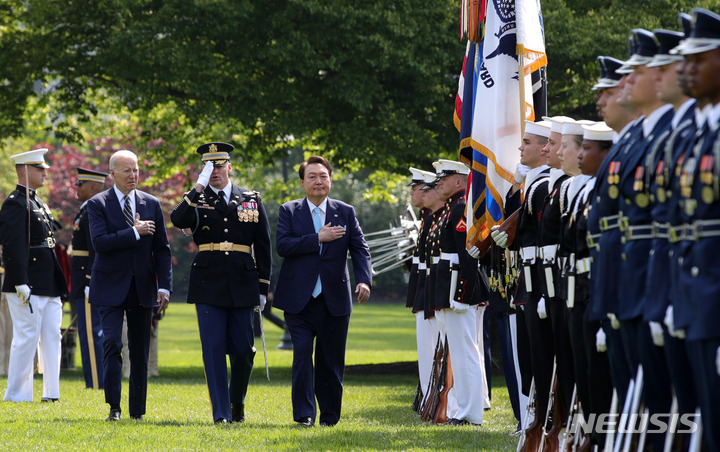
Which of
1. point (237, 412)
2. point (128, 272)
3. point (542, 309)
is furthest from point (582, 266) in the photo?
point (128, 272)

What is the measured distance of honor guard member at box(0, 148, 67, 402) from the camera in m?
11.5

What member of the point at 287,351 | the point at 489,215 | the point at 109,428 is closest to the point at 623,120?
the point at 489,215

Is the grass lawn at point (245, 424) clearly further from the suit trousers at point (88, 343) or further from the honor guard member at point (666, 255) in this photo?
the honor guard member at point (666, 255)

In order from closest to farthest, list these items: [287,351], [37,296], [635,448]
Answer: [635,448] → [37,296] → [287,351]

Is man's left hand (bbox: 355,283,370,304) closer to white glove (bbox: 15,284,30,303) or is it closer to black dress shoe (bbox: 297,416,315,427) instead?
black dress shoe (bbox: 297,416,315,427)

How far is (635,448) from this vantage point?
17.6 ft

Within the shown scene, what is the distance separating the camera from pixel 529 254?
7344 mm

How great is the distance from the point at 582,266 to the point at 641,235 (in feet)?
3.97

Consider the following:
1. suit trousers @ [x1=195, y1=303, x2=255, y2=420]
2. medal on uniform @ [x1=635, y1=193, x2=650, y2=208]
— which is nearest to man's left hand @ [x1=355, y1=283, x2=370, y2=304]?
suit trousers @ [x1=195, y1=303, x2=255, y2=420]

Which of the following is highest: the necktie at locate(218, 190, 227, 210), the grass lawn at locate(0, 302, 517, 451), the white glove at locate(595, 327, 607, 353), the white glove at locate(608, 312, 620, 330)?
the necktie at locate(218, 190, 227, 210)

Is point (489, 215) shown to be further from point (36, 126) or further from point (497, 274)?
point (36, 126)

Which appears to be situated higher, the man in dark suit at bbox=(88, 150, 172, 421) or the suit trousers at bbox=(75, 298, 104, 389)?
the man in dark suit at bbox=(88, 150, 172, 421)

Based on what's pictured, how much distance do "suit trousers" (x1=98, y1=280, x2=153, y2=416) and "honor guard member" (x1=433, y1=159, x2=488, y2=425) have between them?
2.65 metres

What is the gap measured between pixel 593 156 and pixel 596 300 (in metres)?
1.19
